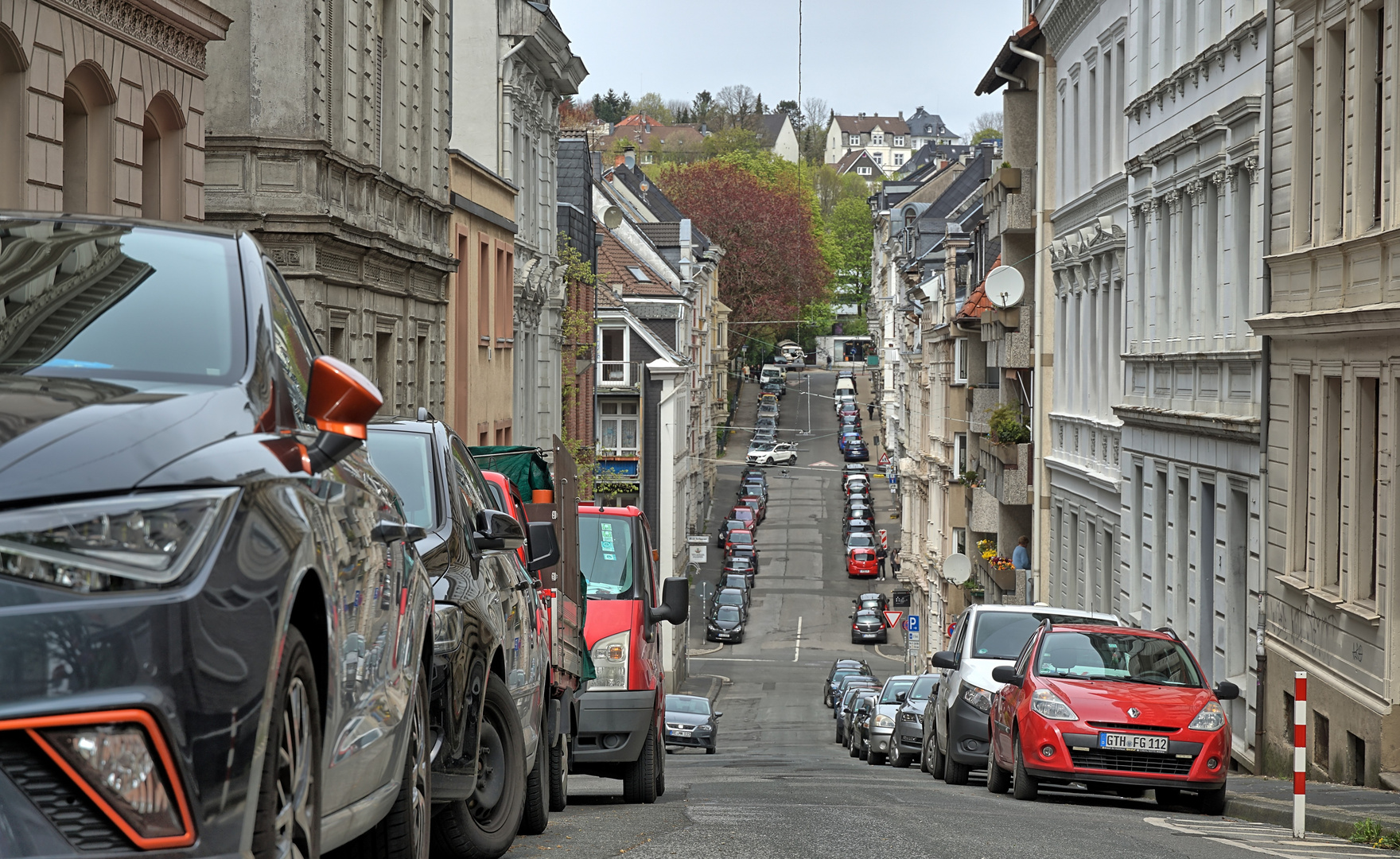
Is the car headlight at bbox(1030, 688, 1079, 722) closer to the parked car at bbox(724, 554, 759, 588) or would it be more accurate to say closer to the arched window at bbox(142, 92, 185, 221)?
the arched window at bbox(142, 92, 185, 221)

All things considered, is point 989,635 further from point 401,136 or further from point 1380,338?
point 401,136

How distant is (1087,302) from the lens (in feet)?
116

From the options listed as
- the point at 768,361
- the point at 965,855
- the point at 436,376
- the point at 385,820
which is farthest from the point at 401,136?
the point at 768,361

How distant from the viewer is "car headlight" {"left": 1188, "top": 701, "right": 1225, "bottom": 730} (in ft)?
49.3

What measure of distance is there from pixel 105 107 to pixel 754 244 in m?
99.7

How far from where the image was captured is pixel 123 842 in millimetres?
3297

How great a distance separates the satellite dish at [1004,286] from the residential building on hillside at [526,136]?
10411mm

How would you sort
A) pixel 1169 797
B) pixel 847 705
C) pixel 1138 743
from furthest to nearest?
pixel 847 705
pixel 1169 797
pixel 1138 743

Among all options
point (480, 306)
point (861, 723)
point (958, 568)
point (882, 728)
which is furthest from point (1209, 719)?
point (958, 568)

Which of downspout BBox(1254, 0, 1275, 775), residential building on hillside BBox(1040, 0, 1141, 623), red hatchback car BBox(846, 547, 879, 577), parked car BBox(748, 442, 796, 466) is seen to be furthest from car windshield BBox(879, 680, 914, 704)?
parked car BBox(748, 442, 796, 466)

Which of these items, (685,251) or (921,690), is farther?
(685,251)

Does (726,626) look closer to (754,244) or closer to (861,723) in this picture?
(861,723)

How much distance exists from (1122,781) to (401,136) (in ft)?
55.6

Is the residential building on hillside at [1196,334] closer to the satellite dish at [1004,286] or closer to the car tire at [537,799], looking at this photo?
the satellite dish at [1004,286]
